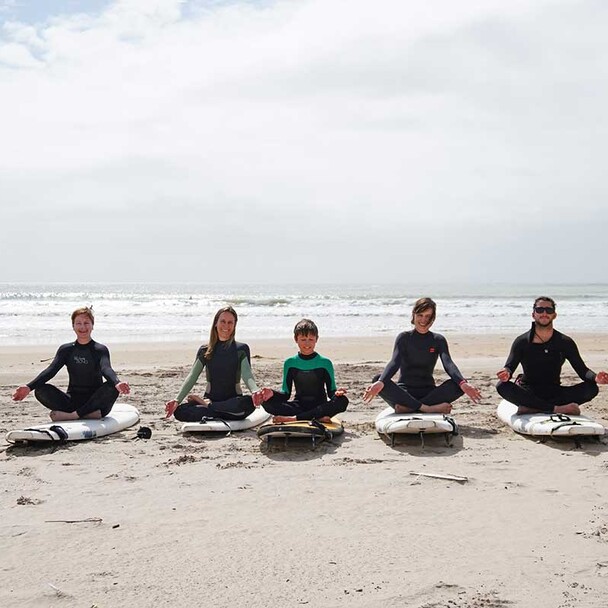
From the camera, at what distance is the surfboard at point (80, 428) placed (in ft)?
22.5

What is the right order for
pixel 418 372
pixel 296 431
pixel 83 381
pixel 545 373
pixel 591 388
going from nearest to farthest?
pixel 296 431 → pixel 591 388 → pixel 545 373 → pixel 418 372 → pixel 83 381

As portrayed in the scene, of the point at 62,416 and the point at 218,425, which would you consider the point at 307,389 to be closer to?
the point at 218,425

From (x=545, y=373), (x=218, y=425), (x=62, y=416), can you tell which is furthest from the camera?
(x=62, y=416)

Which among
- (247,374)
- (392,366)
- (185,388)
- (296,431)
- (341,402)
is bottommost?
(296,431)

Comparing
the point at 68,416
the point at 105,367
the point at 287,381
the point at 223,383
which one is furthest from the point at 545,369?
the point at 68,416

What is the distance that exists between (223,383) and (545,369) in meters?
3.68

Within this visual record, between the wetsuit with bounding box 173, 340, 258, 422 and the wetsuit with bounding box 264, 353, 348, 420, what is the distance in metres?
0.49

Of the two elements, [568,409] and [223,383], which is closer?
[568,409]

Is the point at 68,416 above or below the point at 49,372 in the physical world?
below

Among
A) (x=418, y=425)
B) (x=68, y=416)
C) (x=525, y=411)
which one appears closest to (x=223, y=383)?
(x=68, y=416)

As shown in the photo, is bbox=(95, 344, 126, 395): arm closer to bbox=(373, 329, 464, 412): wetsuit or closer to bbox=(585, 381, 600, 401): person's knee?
bbox=(373, 329, 464, 412): wetsuit

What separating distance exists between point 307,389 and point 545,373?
105 inches

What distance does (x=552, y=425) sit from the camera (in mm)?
6941

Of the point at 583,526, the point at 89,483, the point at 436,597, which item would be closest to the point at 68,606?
the point at 436,597
